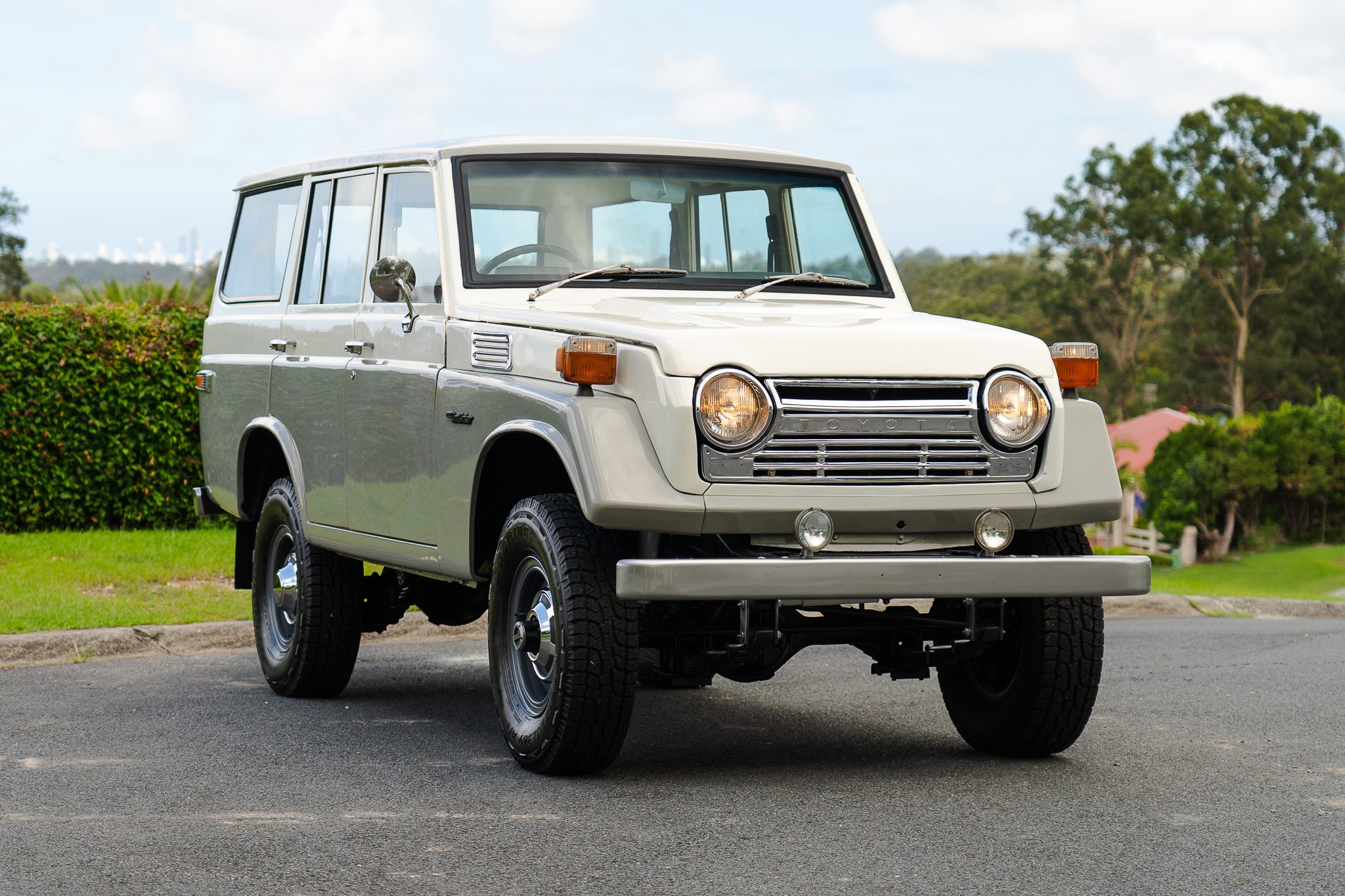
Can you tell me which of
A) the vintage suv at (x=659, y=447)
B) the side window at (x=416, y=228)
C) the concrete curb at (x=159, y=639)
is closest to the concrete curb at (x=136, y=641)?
the concrete curb at (x=159, y=639)

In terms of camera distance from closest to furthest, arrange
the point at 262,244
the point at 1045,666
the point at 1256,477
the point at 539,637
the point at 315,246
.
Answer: the point at 539,637 < the point at 1045,666 < the point at 315,246 < the point at 262,244 < the point at 1256,477

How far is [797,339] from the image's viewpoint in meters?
5.33

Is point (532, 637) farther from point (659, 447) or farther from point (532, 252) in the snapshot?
point (532, 252)

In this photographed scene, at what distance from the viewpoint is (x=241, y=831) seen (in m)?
4.91

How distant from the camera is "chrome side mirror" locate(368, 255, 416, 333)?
20.8ft

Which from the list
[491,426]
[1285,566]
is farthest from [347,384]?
[1285,566]

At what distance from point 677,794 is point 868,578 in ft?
3.28

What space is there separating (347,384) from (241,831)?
2.48 m

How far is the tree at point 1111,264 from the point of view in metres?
69.2

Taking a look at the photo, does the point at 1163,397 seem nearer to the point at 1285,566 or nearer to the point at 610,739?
the point at 1285,566

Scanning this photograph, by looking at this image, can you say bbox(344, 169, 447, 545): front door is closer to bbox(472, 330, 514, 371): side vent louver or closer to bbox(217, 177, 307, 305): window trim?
bbox(472, 330, 514, 371): side vent louver

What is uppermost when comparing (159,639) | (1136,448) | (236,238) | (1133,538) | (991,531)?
(236,238)

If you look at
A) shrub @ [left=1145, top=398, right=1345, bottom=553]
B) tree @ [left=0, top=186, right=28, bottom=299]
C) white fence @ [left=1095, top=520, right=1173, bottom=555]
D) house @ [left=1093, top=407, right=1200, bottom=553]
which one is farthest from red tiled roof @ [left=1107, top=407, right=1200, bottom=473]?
tree @ [left=0, top=186, right=28, bottom=299]

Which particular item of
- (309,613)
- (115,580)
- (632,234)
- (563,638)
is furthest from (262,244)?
(563,638)
